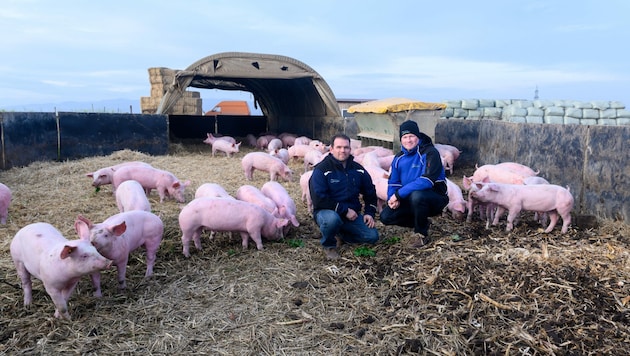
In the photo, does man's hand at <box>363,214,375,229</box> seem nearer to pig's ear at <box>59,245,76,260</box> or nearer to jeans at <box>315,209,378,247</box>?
jeans at <box>315,209,378,247</box>

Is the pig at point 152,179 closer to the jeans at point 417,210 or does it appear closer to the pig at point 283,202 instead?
the pig at point 283,202

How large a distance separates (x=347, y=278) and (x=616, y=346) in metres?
1.85

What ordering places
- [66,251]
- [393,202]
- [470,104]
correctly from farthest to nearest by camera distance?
[470,104] < [393,202] < [66,251]

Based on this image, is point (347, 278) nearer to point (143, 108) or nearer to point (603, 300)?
point (603, 300)

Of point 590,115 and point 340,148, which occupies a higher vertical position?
point 590,115

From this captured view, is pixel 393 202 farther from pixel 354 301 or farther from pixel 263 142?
pixel 263 142

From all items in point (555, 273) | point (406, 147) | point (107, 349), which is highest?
point (406, 147)

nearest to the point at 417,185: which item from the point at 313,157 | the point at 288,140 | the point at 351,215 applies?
the point at 351,215

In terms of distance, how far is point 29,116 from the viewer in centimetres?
948

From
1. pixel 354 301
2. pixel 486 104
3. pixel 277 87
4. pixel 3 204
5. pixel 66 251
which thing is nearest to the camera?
pixel 66 251

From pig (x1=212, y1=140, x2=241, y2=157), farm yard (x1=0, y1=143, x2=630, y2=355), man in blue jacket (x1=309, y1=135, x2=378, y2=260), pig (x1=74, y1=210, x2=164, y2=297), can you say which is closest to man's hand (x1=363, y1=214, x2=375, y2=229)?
man in blue jacket (x1=309, y1=135, x2=378, y2=260)

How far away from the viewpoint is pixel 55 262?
313 centimetres

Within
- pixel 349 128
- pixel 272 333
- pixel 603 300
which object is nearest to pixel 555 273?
pixel 603 300

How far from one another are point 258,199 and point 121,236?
197cm
